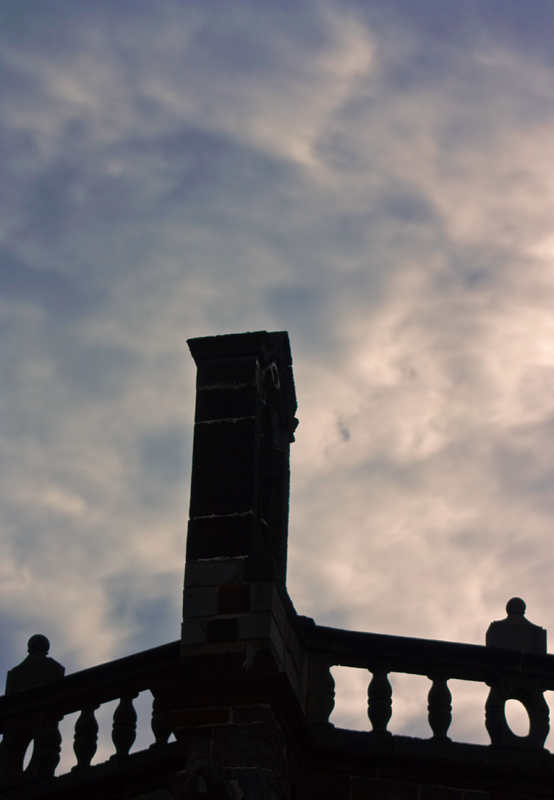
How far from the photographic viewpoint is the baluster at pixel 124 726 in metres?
7.88

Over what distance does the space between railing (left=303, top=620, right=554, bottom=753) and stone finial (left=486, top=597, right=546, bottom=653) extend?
151mm

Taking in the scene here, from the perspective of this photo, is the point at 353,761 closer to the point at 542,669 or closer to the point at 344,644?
the point at 344,644

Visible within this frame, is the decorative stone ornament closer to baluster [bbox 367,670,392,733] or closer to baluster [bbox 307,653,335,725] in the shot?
baluster [bbox 367,670,392,733]

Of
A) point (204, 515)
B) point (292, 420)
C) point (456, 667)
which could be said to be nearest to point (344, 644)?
point (456, 667)

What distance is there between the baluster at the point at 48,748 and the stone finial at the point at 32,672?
52cm

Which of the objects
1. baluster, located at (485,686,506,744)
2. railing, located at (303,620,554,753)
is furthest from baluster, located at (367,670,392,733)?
baluster, located at (485,686,506,744)

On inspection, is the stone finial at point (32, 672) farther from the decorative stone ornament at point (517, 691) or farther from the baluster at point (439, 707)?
the decorative stone ornament at point (517, 691)

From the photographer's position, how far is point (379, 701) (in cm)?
789

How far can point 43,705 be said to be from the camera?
832 cm

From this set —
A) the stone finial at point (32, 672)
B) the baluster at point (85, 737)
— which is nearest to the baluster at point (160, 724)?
the baluster at point (85, 737)

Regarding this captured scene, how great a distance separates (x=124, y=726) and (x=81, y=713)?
0.40 metres

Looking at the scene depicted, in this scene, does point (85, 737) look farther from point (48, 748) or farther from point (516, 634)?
point (516, 634)

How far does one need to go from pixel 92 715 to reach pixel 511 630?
9.51 feet

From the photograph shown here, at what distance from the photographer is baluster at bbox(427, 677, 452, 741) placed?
7.80 m
